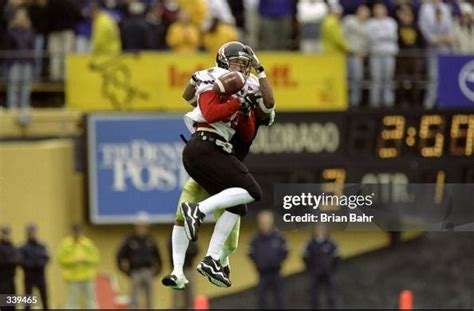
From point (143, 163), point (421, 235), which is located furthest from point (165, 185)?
point (421, 235)

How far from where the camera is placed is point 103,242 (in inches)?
1029

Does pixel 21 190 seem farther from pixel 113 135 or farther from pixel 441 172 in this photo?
pixel 441 172

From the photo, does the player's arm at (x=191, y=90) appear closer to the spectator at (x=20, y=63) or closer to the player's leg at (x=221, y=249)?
the player's leg at (x=221, y=249)

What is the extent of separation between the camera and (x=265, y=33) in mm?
24969

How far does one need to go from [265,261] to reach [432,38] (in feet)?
12.5

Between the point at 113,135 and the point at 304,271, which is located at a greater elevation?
the point at 113,135

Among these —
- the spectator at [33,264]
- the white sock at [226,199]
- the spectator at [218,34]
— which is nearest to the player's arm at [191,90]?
the white sock at [226,199]

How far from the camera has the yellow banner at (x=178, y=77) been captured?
80.6ft

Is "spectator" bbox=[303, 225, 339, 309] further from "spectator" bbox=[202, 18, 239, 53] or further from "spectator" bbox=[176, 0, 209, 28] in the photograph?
Answer: "spectator" bbox=[176, 0, 209, 28]

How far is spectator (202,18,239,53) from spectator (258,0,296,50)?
0.44 meters

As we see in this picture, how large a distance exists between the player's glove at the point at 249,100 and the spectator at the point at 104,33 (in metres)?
10.8

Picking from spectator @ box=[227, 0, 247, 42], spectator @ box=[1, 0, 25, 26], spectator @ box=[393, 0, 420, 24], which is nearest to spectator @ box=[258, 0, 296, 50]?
spectator @ box=[227, 0, 247, 42]

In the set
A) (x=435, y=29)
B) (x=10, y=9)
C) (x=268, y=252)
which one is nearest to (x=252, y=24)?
(x=435, y=29)

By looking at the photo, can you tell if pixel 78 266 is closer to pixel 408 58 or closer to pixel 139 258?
pixel 139 258
